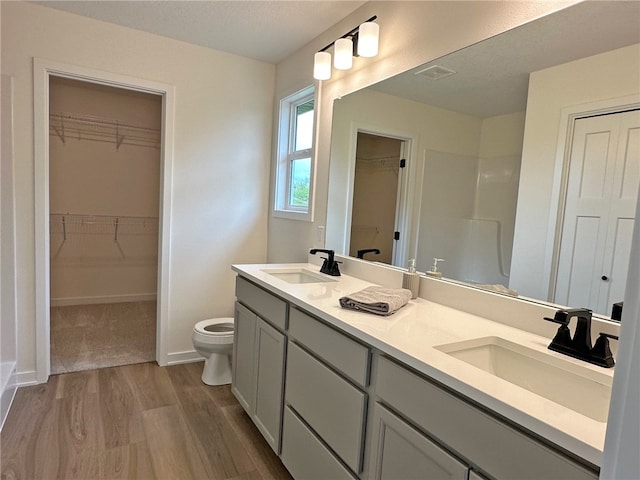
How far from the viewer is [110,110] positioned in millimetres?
4441

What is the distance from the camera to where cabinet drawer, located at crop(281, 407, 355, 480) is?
143 cm

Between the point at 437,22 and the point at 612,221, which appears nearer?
the point at 612,221

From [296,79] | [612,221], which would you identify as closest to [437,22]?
[612,221]

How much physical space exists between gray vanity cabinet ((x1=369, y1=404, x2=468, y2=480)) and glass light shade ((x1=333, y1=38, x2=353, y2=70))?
5.91ft

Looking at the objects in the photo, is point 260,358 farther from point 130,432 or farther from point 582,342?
point 582,342

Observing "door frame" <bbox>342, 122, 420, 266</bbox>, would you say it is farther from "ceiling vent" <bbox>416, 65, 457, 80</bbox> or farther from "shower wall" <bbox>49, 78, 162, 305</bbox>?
"shower wall" <bbox>49, 78, 162, 305</bbox>

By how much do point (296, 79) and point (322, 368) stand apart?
2.23 m

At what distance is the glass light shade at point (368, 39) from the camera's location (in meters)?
1.97

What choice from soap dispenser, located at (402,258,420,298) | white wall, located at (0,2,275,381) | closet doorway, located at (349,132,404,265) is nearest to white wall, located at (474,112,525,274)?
soap dispenser, located at (402,258,420,298)

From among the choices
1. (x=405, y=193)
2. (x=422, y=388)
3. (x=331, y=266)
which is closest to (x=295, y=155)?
(x=331, y=266)

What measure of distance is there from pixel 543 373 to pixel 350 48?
1848 mm

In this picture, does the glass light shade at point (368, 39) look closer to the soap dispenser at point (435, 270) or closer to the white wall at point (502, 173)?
the white wall at point (502, 173)

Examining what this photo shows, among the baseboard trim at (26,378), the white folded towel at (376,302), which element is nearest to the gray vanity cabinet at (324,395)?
the white folded towel at (376,302)

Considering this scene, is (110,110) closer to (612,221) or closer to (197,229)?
(197,229)
